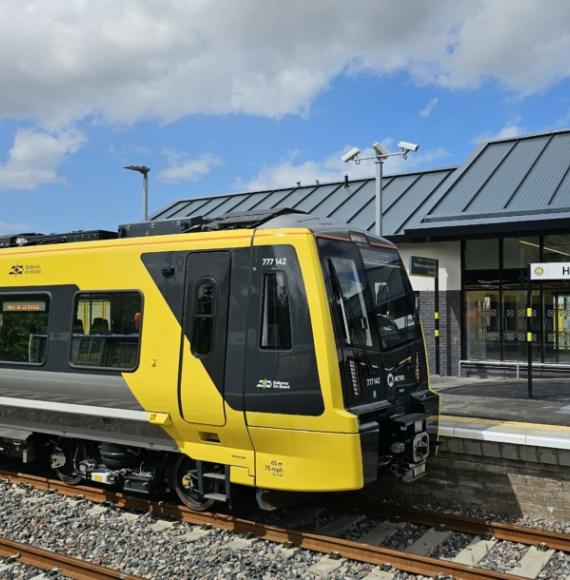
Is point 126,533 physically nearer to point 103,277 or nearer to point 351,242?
point 103,277

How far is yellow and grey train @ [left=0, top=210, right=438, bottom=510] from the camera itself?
18.9 ft

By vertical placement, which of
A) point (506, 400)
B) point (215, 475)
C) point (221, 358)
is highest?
point (221, 358)

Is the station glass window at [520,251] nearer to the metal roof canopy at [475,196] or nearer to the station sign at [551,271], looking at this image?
the metal roof canopy at [475,196]

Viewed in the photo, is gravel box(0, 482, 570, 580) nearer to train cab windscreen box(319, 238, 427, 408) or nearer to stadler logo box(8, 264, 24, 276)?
train cab windscreen box(319, 238, 427, 408)

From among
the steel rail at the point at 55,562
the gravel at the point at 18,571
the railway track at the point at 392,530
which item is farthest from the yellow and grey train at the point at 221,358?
the gravel at the point at 18,571

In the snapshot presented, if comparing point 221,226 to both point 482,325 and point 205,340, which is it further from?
point 482,325

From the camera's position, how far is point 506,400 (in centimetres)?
1081

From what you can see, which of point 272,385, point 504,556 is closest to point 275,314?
point 272,385

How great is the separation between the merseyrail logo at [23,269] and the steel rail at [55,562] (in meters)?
3.01

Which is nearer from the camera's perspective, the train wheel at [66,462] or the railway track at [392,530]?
the railway track at [392,530]

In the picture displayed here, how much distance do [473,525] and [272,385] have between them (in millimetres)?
2594

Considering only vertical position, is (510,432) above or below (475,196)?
below

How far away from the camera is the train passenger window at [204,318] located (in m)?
6.20

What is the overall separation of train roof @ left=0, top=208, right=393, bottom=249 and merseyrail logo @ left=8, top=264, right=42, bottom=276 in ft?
1.48
